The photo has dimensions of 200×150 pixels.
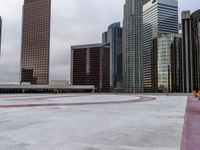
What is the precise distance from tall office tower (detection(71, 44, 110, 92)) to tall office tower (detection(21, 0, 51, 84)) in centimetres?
2161

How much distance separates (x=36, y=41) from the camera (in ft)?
599

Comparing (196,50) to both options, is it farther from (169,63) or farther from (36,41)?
(36,41)

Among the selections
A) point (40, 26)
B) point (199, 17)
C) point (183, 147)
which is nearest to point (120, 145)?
point (183, 147)

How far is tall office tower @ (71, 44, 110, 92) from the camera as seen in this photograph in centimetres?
17599

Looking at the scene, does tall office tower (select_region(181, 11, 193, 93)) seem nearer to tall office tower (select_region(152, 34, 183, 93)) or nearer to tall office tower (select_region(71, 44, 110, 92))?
tall office tower (select_region(152, 34, 183, 93))

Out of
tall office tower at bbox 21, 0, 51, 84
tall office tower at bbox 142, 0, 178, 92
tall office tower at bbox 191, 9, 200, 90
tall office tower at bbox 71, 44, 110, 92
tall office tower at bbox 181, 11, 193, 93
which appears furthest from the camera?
tall office tower at bbox 142, 0, 178, 92

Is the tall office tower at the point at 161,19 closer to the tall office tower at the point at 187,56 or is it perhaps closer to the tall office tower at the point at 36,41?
the tall office tower at the point at 187,56

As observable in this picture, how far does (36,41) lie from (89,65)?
153 feet

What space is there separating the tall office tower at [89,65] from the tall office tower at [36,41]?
21.6m

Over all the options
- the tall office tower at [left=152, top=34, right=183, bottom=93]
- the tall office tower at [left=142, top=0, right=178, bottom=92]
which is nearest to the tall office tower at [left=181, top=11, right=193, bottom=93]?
the tall office tower at [left=152, top=34, right=183, bottom=93]

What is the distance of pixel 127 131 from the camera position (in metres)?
6.28

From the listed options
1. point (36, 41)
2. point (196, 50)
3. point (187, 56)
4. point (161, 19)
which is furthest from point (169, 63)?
point (36, 41)

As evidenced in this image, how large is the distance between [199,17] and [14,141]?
135m

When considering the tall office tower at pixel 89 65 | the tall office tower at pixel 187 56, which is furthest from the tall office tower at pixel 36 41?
the tall office tower at pixel 187 56
